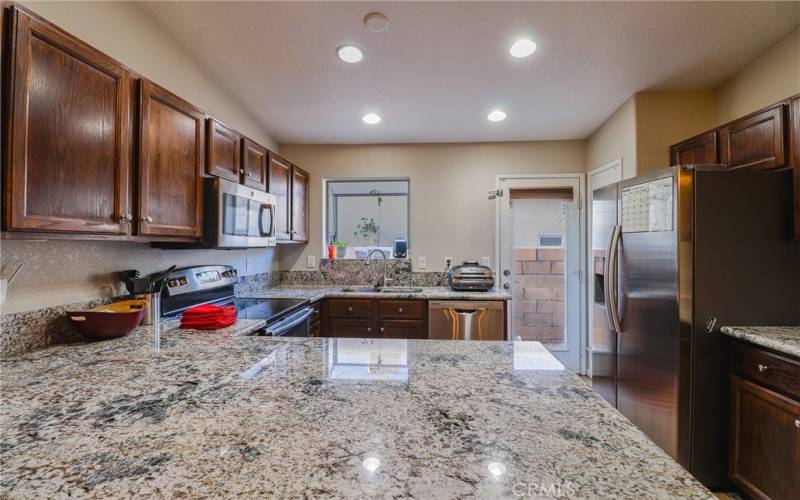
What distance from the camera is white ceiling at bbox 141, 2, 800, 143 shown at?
177cm

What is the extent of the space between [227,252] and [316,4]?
191 cm

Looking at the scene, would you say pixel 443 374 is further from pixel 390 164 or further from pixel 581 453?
pixel 390 164

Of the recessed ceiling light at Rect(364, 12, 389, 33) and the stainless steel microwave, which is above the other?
the recessed ceiling light at Rect(364, 12, 389, 33)

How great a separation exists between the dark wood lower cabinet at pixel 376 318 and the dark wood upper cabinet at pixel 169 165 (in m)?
1.55

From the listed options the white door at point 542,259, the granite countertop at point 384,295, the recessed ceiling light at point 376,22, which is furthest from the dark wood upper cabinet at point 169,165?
the white door at point 542,259

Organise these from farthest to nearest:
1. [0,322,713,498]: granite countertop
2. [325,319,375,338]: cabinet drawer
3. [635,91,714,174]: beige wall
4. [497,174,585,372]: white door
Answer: [497,174,585,372]: white door
[325,319,375,338]: cabinet drawer
[635,91,714,174]: beige wall
[0,322,713,498]: granite countertop

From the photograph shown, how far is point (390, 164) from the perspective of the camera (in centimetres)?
377

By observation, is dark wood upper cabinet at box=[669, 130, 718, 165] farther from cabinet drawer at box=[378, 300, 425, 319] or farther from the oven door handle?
the oven door handle

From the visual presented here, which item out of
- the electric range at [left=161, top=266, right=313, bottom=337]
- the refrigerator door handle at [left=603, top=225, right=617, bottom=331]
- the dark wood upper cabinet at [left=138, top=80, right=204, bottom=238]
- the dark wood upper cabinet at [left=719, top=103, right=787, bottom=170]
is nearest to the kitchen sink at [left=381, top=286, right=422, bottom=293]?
the electric range at [left=161, top=266, right=313, bottom=337]

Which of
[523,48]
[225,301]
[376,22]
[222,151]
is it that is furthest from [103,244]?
[523,48]

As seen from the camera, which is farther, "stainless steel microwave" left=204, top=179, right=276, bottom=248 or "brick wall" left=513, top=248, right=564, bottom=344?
"brick wall" left=513, top=248, right=564, bottom=344

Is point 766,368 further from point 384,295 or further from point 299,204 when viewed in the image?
point 299,204

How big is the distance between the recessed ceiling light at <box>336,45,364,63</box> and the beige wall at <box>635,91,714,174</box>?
213 cm

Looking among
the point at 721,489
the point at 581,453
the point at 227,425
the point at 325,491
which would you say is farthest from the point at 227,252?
the point at 721,489
